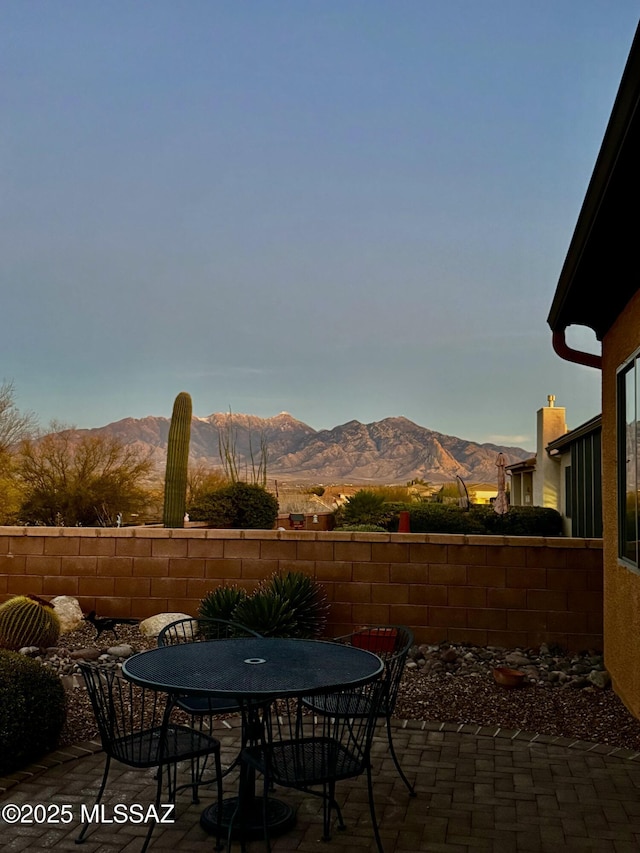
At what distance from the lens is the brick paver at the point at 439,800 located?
3582mm

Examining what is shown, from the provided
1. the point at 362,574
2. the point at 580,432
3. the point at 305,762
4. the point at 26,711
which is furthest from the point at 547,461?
the point at 305,762

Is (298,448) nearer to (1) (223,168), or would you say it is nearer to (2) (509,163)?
(1) (223,168)

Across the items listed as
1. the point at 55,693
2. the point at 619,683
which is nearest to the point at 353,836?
the point at 55,693

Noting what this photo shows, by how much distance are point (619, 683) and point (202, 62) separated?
17.8 m

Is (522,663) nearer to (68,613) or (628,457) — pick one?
(628,457)

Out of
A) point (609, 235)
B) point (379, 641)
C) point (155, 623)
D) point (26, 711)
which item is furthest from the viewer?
point (155, 623)

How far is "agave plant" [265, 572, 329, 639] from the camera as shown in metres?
7.58

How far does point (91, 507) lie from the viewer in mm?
19781

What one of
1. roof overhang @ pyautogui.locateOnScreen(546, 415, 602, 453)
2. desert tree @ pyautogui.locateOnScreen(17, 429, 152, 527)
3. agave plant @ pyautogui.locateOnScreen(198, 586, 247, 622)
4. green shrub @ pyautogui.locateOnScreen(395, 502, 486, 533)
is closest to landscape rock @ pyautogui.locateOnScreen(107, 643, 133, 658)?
agave plant @ pyautogui.locateOnScreen(198, 586, 247, 622)

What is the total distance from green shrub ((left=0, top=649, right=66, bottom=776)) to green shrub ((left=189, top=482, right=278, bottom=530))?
10648 millimetres

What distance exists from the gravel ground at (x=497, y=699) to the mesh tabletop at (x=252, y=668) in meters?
1.55

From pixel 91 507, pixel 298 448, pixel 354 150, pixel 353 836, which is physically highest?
pixel 354 150

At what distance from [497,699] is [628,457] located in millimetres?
2121

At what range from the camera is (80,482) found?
19.9 m
